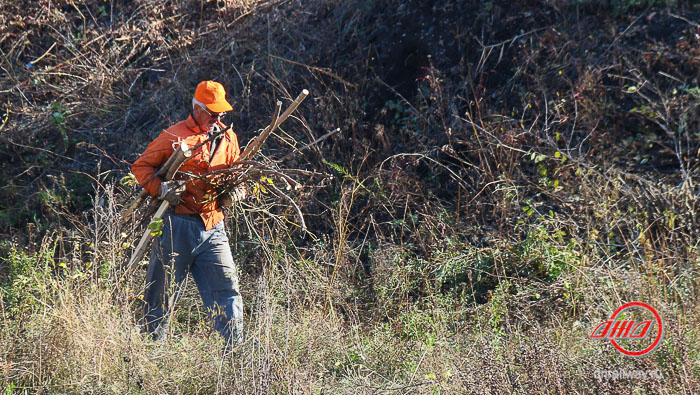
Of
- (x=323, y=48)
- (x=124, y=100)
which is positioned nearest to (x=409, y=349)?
(x=323, y=48)

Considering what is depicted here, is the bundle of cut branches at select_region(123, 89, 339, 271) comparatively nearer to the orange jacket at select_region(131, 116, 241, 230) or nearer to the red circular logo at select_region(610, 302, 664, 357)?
the orange jacket at select_region(131, 116, 241, 230)

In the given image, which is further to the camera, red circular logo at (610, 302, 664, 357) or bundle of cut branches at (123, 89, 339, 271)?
bundle of cut branches at (123, 89, 339, 271)

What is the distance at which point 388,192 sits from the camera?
22.5 feet

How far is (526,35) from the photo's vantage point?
781 cm

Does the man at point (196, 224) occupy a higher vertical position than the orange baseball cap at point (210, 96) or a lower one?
lower

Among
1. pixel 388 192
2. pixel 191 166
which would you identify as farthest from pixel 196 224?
pixel 388 192

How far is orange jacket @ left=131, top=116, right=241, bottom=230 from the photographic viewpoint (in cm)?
502

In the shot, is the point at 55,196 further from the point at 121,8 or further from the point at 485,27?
the point at 485,27

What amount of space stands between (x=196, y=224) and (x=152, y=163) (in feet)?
1.81

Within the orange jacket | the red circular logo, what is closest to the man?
the orange jacket

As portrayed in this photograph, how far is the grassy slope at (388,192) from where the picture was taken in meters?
4.35

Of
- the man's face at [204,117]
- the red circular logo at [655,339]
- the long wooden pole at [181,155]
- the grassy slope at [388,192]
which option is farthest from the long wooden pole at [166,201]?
the red circular logo at [655,339]

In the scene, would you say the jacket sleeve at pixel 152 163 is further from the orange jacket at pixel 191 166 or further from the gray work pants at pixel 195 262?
the gray work pants at pixel 195 262

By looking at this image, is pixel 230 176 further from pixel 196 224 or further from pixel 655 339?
pixel 655 339
